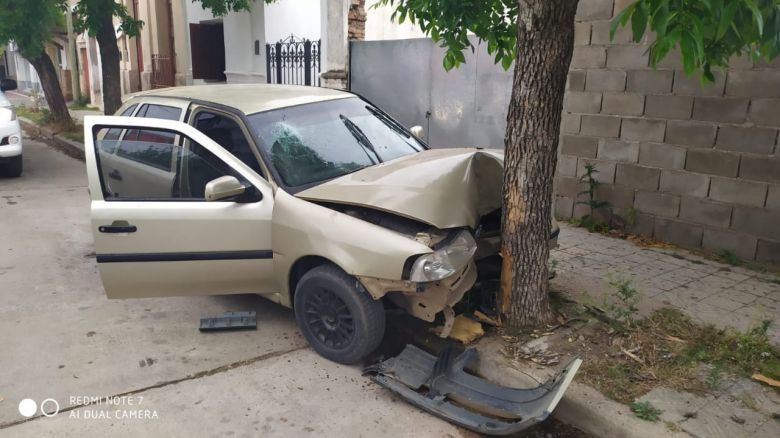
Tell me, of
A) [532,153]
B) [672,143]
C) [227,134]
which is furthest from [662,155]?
[227,134]

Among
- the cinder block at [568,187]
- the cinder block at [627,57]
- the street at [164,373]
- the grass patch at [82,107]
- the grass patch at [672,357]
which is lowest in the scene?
the street at [164,373]

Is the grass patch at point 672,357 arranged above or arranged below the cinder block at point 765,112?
below

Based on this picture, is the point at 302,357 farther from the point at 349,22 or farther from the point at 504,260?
the point at 349,22

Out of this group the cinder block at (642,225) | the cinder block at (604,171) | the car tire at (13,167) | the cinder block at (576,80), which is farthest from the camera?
the car tire at (13,167)

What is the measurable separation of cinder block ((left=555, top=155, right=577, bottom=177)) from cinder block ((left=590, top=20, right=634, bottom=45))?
50.5 inches

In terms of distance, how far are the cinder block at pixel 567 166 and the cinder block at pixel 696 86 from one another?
1.38m

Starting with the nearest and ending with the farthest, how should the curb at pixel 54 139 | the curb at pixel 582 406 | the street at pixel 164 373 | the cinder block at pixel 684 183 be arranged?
the curb at pixel 582 406 → the street at pixel 164 373 → the cinder block at pixel 684 183 → the curb at pixel 54 139

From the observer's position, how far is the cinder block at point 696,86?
5316 millimetres

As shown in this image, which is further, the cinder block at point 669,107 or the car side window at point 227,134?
the cinder block at point 669,107

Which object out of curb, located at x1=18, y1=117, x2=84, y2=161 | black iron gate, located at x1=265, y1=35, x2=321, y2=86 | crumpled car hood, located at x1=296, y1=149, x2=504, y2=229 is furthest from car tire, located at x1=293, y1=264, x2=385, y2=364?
curb, located at x1=18, y1=117, x2=84, y2=161

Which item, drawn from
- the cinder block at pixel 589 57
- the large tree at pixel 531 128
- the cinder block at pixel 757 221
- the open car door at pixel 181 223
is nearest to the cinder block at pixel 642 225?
the cinder block at pixel 757 221

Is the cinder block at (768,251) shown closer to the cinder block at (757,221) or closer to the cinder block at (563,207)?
the cinder block at (757,221)

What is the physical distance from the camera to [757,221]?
17.2 ft

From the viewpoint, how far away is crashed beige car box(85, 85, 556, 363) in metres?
3.61
